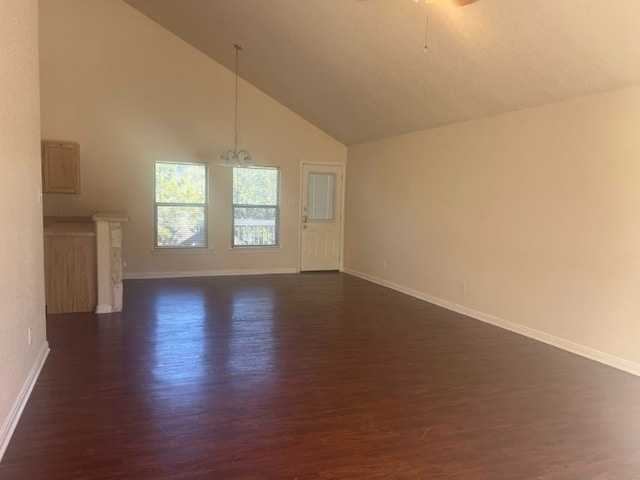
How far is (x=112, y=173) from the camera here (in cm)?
691

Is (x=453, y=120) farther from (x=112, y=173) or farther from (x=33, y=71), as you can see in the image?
(x=112, y=173)

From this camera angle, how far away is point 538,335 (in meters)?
4.48

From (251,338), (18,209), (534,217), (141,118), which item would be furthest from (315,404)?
(141,118)

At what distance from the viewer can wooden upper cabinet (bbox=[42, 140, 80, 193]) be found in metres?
6.29

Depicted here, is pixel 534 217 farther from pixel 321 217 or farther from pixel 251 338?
pixel 321 217

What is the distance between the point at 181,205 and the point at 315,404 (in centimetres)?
520

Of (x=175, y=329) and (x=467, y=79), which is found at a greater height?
(x=467, y=79)

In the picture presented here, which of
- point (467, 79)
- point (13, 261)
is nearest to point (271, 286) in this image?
point (467, 79)

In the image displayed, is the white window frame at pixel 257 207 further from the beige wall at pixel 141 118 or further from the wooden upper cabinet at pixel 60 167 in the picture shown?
the wooden upper cabinet at pixel 60 167

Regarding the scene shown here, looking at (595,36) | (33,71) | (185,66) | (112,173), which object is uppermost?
(185,66)

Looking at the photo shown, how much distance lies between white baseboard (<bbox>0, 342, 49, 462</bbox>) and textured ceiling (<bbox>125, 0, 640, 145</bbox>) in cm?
392

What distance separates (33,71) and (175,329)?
252 cm

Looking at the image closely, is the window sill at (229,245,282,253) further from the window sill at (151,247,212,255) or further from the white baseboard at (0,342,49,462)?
the white baseboard at (0,342,49,462)

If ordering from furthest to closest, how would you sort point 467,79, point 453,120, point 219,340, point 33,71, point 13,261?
point 453,120, point 467,79, point 219,340, point 33,71, point 13,261
